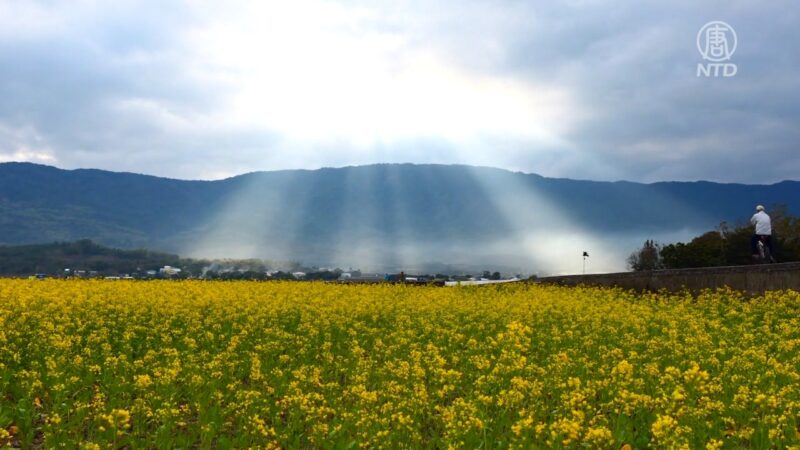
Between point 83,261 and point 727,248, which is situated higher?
point 83,261

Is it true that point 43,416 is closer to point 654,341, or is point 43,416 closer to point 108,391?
point 108,391

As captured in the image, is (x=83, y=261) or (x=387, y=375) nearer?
(x=387, y=375)

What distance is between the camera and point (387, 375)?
42.0ft

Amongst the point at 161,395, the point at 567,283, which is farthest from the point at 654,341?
the point at 567,283

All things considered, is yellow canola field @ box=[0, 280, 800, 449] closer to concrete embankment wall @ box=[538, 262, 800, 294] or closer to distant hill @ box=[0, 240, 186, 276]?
concrete embankment wall @ box=[538, 262, 800, 294]

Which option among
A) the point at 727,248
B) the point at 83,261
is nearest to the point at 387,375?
the point at 727,248

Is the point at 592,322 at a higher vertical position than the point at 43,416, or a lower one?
higher

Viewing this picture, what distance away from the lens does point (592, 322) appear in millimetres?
18859

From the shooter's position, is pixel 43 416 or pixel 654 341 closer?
pixel 43 416

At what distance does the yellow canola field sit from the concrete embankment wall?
112 centimetres

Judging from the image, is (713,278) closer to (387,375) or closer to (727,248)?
(387,375)

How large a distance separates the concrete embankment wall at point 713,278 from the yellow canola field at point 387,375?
1120 mm

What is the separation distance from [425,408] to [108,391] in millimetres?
5890

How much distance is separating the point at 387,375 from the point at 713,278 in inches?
764
